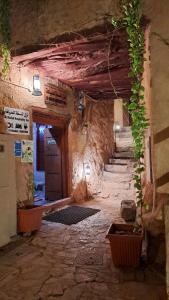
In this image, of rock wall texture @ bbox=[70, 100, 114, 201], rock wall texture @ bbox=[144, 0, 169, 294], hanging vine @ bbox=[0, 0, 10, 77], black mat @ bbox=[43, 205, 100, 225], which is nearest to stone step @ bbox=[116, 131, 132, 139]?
rock wall texture @ bbox=[70, 100, 114, 201]

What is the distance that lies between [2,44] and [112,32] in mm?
1890

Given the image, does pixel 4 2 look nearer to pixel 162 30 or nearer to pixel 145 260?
pixel 162 30

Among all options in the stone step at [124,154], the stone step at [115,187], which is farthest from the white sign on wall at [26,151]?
the stone step at [124,154]

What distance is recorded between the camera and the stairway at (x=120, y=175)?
8227mm

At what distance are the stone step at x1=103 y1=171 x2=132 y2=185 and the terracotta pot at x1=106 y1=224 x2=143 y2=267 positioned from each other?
493cm

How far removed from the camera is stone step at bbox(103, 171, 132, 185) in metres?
8.41

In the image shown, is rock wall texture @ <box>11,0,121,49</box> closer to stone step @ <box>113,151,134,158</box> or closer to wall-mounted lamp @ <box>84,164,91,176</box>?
wall-mounted lamp @ <box>84,164,91,176</box>

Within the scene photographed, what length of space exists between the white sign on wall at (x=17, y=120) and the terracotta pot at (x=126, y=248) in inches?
114

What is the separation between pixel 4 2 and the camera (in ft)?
13.5

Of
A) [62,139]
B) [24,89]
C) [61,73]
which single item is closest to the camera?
[24,89]

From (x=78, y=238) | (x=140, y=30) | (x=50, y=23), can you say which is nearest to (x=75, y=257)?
(x=78, y=238)

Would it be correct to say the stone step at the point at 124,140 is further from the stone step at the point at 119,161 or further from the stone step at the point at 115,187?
the stone step at the point at 115,187

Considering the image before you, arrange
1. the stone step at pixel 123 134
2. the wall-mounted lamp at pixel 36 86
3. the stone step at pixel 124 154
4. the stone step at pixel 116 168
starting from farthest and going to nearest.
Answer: the stone step at pixel 123 134 → the stone step at pixel 124 154 → the stone step at pixel 116 168 → the wall-mounted lamp at pixel 36 86

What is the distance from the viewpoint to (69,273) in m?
3.41
